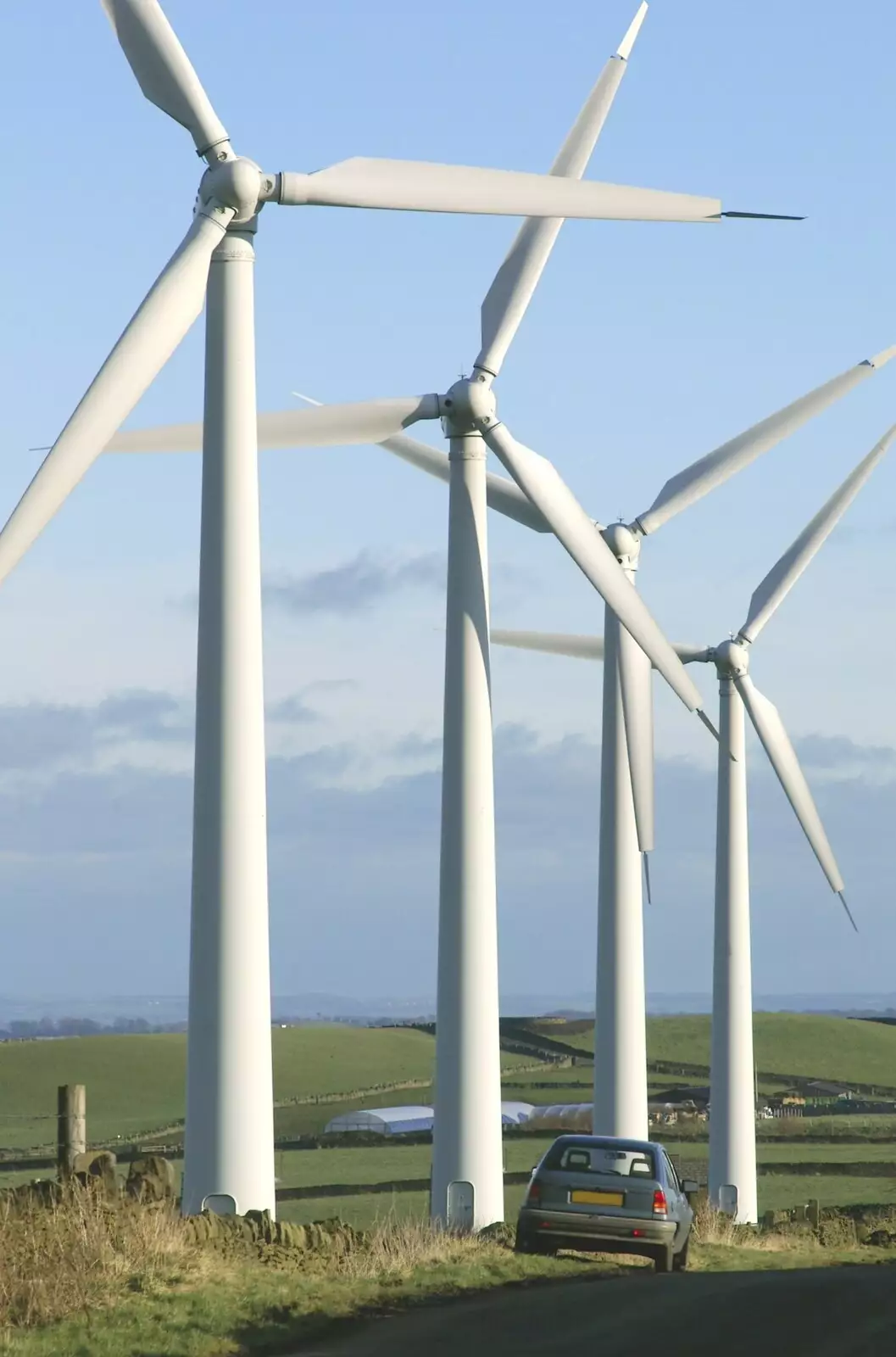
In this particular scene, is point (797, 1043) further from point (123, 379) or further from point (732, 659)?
point (123, 379)

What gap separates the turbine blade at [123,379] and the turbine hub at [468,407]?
1066 cm

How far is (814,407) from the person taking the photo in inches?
1882

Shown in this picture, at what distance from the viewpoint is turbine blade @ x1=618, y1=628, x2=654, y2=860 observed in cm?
4362

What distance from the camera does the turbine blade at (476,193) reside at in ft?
94.3

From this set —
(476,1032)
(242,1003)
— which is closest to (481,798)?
(476,1032)

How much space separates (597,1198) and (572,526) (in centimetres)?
1362

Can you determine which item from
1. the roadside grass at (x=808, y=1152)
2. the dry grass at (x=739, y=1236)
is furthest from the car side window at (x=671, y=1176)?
the roadside grass at (x=808, y=1152)

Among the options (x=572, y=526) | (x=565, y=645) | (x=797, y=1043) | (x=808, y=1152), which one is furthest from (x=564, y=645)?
(x=797, y=1043)

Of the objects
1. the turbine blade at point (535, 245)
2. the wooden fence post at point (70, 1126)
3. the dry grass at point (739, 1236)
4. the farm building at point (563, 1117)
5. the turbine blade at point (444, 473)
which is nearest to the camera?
the wooden fence post at point (70, 1126)

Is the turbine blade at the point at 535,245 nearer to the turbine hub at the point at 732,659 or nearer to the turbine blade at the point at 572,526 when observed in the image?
the turbine blade at the point at 572,526

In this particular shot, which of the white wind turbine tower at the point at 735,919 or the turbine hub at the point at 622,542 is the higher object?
the turbine hub at the point at 622,542

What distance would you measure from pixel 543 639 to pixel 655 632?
1406 centimetres

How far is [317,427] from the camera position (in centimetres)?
3631

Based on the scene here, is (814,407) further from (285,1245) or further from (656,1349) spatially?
(656,1349)
